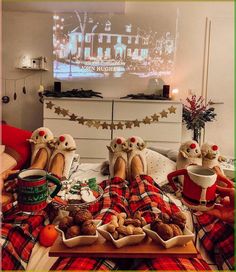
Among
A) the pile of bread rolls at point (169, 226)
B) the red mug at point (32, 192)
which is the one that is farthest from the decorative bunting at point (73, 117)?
the pile of bread rolls at point (169, 226)

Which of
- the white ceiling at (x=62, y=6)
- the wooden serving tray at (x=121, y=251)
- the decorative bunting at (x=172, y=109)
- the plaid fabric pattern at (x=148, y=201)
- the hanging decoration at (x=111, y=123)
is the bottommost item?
the wooden serving tray at (x=121, y=251)

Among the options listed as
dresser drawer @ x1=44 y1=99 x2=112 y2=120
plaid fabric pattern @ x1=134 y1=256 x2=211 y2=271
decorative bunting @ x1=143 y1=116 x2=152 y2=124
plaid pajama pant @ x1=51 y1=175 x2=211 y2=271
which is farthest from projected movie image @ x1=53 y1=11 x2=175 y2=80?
plaid fabric pattern @ x1=134 y1=256 x2=211 y2=271

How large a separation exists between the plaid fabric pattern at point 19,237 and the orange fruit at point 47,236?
0.02 meters

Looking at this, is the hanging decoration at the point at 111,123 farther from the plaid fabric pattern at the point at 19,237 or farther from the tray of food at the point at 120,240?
the tray of food at the point at 120,240

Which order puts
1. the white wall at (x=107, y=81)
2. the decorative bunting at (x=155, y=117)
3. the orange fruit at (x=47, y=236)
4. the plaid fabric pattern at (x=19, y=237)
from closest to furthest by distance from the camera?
1. the plaid fabric pattern at (x=19, y=237)
2. the orange fruit at (x=47, y=236)
3. the decorative bunting at (x=155, y=117)
4. the white wall at (x=107, y=81)

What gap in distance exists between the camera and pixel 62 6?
10.8ft

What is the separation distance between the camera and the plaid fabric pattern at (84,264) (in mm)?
734

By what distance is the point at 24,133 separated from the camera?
6.04ft

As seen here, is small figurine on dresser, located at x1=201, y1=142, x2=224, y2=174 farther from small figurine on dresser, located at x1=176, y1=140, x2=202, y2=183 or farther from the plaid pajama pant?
the plaid pajama pant

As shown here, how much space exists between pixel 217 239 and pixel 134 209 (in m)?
0.31

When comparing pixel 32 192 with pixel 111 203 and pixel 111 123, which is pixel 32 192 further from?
pixel 111 123

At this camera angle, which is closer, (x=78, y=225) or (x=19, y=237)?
(x=78, y=225)

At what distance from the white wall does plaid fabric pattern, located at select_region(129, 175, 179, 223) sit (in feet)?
8.02

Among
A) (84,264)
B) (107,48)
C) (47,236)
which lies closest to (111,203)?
(47,236)
